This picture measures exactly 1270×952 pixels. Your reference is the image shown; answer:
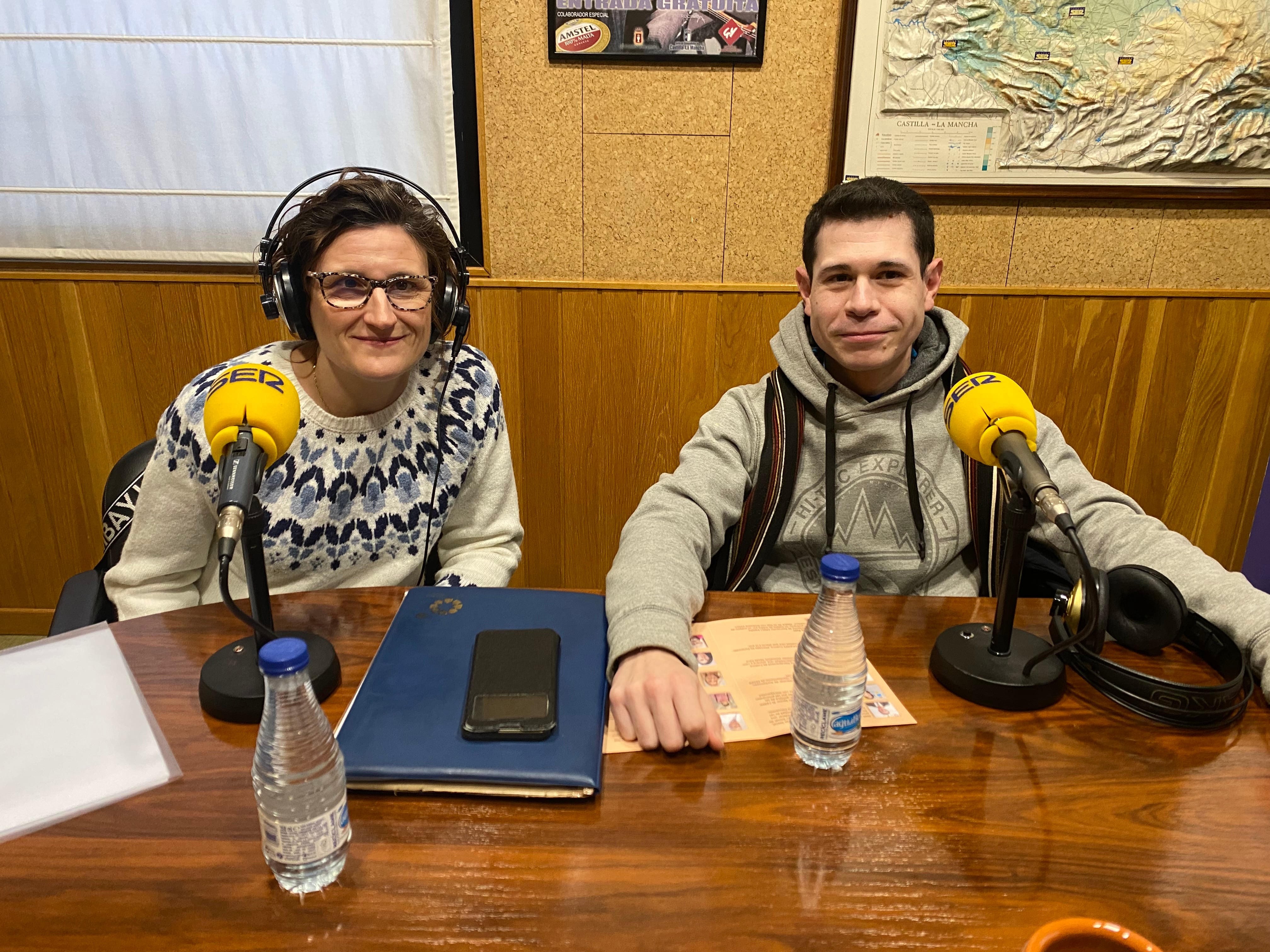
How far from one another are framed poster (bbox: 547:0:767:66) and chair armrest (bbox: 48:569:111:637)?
5.80ft

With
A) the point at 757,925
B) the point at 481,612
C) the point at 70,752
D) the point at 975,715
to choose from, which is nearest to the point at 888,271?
the point at 975,715

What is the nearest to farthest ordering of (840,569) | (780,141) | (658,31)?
(840,569) < (658,31) < (780,141)

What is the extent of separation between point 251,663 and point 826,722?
65cm

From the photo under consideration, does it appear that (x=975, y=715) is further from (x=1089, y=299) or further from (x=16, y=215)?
(x=16, y=215)

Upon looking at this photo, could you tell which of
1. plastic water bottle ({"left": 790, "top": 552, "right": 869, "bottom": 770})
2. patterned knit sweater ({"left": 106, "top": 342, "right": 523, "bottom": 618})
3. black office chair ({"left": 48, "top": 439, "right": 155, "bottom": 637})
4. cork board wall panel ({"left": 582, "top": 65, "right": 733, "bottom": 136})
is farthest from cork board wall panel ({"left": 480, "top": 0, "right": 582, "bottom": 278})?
plastic water bottle ({"left": 790, "top": 552, "right": 869, "bottom": 770})

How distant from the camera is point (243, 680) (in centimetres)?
89

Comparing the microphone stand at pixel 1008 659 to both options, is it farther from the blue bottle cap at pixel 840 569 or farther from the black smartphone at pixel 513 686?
the black smartphone at pixel 513 686

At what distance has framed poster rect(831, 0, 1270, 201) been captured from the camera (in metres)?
2.17

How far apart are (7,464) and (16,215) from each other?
78 cm

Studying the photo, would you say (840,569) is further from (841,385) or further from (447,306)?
(447,306)

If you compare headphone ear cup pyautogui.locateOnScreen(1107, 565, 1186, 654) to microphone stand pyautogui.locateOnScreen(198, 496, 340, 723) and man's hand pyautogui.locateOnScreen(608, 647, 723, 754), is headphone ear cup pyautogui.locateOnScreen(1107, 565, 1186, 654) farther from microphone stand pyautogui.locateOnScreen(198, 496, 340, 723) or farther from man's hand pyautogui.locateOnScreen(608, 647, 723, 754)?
microphone stand pyautogui.locateOnScreen(198, 496, 340, 723)

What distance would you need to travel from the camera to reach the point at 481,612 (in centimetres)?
105

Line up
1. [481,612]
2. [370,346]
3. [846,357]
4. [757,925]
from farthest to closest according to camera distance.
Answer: [846,357], [370,346], [481,612], [757,925]

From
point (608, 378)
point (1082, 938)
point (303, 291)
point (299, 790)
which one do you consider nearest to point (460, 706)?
point (299, 790)
